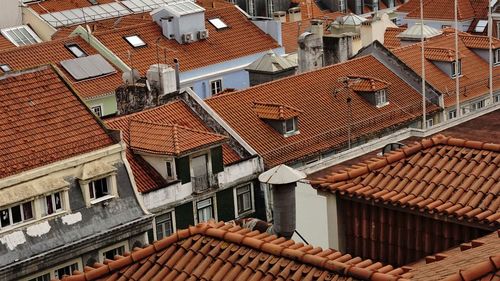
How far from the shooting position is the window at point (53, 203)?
40375 millimetres

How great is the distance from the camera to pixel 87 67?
217 ft

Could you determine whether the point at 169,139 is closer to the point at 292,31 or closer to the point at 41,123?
the point at 41,123

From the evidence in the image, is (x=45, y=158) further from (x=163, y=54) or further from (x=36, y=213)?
(x=163, y=54)

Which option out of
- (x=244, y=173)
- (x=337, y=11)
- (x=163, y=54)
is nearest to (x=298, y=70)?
(x=163, y=54)

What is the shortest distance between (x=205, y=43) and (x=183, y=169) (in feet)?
89.6

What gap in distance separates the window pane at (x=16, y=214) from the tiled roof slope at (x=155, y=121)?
5.87 meters

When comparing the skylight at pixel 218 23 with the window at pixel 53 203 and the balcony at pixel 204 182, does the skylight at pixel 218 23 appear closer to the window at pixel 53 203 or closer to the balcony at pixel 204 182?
the balcony at pixel 204 182

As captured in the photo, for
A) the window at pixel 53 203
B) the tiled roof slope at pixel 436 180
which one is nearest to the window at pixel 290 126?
the window at pixel 53 203

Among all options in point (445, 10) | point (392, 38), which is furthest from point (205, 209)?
point (445, 10)

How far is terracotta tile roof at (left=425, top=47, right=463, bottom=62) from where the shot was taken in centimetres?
6356

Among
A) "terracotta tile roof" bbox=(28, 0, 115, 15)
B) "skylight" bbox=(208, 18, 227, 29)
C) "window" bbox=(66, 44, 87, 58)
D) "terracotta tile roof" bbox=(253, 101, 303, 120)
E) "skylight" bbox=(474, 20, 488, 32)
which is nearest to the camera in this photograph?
"terracotta tile roof" bbox=(253, 101, 303, 120)

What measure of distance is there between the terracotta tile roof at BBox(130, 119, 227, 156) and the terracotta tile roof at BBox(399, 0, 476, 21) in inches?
1802

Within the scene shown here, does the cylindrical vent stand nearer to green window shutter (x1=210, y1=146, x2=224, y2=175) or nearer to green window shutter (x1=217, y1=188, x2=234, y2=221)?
green window shutter (x1=210, y1=146, x2=224, y2=175)

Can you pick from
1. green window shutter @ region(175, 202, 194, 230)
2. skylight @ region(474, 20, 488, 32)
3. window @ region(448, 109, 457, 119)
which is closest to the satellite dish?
green window shutter @ region(175, 202, 194, 230)
